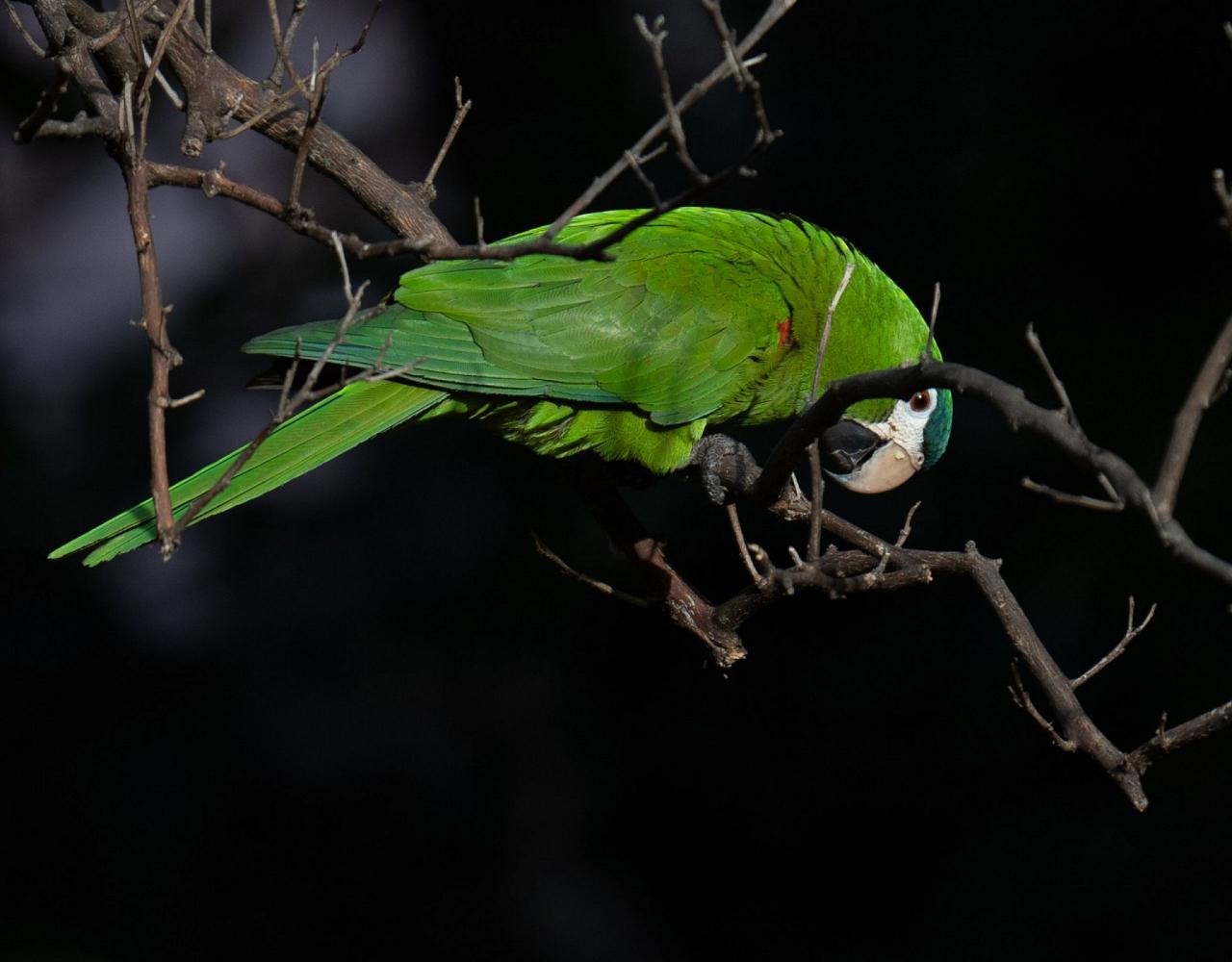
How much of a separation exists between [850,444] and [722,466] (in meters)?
0.42

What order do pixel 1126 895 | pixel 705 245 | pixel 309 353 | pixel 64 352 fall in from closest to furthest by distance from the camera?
1. pixel 309 353
2. pixel 705 245
3. pixel 1126 895
4. pixel 64 352

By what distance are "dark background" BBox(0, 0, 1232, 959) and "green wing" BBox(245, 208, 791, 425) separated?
5.42 ft

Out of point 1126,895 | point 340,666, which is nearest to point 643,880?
point 340,666

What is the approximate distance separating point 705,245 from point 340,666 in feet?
7.96

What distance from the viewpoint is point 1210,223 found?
3.88 metres

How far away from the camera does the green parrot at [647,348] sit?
214 cm

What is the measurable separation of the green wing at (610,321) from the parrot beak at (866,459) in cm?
28

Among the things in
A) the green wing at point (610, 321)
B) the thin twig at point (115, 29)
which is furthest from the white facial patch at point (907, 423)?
the thin twig at point (115, 29)

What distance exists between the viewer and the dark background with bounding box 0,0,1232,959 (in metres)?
3.90

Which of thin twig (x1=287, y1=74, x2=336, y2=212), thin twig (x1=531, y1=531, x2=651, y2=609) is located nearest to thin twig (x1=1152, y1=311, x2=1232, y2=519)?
thin twig (x1=287, y1=74, x2=336, y2=212)

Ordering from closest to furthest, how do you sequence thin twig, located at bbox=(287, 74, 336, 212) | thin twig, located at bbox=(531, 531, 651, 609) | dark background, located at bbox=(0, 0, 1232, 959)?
thin twig, located at bbox=(287, 74, 336, 212)
thin twig, located at bbox=(531, 531, 651, 609)
dark background, located at bbox=(0, 0, 1232, 959)

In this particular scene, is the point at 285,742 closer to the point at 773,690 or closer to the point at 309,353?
the point at 773,690

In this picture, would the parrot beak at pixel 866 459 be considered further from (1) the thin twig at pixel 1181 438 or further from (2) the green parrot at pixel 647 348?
(1) the thin twig at pixel 1181 438

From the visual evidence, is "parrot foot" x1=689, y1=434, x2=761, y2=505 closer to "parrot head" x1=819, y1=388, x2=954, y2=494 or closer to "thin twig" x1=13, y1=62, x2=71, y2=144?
"parrot head" x1=819, y1=388, x2=954, y2=494
